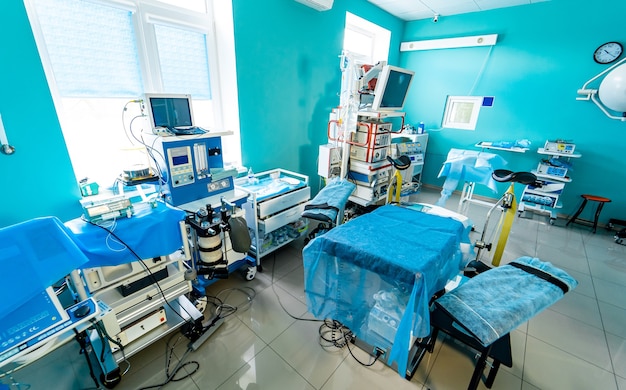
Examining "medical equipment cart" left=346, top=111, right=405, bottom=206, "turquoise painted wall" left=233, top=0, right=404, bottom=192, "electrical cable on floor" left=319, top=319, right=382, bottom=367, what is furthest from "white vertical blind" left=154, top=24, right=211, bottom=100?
"electrical cable on floor" left=319, top=319, right=382, bottom=367

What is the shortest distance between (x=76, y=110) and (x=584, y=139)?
5996 mm

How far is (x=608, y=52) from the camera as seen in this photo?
11.3 feet

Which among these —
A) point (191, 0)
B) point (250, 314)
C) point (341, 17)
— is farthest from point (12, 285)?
point (341, 17)

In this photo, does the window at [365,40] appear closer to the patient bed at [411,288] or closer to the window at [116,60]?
the window at [116,60]

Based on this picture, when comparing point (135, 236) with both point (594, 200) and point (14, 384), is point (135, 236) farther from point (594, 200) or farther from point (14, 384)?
point (594, 200)

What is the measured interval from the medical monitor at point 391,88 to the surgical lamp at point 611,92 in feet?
8.45

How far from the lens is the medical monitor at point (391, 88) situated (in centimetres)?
272

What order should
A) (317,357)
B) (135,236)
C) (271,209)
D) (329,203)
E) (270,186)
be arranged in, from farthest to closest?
(270,186)
(271,209)
(329,203)
(317,357)
(135,236)

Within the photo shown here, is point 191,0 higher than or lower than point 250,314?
higher

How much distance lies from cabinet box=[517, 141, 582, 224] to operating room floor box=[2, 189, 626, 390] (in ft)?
A: 5.13

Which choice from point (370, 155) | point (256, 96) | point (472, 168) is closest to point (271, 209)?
point (256, 96)

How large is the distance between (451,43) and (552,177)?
107 inches

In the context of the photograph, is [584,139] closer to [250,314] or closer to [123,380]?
[250,314]

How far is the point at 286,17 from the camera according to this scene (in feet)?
9.49
